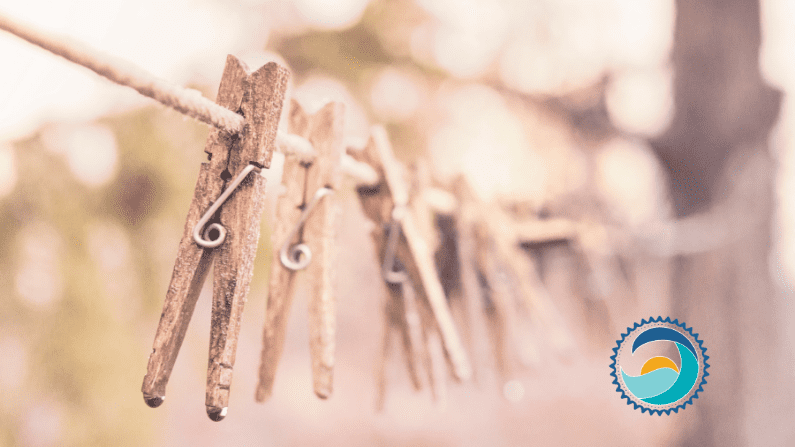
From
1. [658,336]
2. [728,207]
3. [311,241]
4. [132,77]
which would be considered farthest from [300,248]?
[728,207]

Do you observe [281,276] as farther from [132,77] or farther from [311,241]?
[132,77]

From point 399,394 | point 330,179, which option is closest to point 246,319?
point 399,394

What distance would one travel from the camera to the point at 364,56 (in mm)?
2428

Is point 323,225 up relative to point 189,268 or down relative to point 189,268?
up

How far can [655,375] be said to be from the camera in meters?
1.02

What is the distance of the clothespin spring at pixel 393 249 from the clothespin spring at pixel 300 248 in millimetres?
157

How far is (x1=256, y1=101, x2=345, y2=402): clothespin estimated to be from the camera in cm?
47

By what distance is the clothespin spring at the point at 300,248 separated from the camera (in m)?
0.49

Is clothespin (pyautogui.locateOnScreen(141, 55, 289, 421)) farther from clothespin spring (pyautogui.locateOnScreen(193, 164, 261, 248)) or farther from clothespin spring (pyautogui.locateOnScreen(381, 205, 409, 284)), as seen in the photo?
clothespin spring (pyautogui.locateOnScreen(381, 205, 409, 284))

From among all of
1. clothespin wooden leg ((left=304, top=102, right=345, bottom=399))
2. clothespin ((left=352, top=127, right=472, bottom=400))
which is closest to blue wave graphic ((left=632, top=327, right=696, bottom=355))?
clothespin ((left=352, top=127, right=472, bottom=400))

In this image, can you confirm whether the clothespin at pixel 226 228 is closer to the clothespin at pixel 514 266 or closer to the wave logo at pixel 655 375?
the clothespin at pixel 514 266

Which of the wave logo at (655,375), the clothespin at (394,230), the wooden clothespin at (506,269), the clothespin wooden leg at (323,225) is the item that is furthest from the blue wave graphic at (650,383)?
the clothespin wooden leg at (323,225)

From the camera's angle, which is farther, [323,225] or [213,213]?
[323,225]

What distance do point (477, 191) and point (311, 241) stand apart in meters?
0.51
